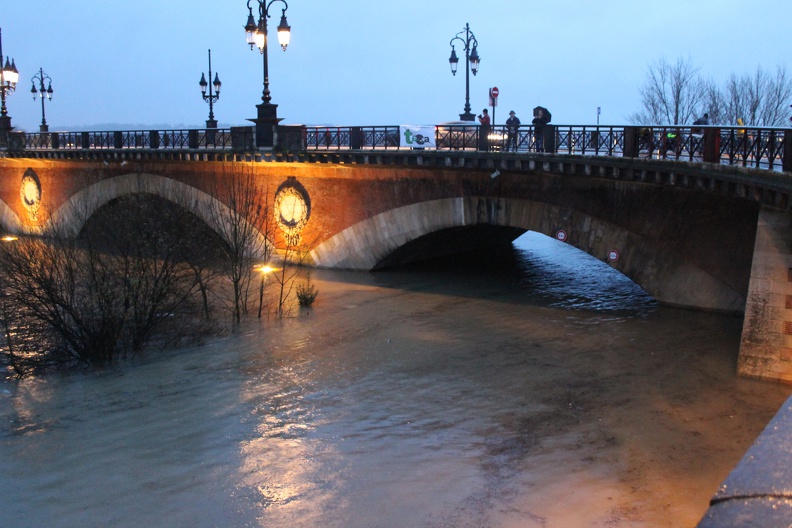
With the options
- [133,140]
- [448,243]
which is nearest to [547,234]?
[448,243]

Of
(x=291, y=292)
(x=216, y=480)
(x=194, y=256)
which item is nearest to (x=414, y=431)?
(x=216, y=480)

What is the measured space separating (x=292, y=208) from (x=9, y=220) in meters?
19.5

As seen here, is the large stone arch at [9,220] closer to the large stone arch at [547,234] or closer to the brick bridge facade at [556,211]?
the brick bridge facade at [556,211]

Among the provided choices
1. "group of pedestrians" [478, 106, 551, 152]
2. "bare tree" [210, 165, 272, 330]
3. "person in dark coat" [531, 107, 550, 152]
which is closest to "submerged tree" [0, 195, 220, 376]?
"bare tree" [210, 165, 272, 330]

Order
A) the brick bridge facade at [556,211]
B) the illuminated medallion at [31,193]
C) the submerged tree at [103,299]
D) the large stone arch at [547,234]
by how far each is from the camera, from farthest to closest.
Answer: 1. the illuminated medallion at [31,193]
2. the large stone arch at [547,234]
3. the submerged tree at [103,299]
4. the brick bridge facade at [556,211]

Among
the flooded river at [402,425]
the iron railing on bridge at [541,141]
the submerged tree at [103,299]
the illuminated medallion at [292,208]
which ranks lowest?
the flooded river at [402,425]

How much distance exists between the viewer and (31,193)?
35188 mm

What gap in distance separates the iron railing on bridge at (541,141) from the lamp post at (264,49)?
1.37 feet

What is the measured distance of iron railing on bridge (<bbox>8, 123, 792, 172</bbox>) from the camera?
13430 millimetres

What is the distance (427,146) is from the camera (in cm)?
2092

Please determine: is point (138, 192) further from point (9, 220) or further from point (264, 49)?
point (9, 220)

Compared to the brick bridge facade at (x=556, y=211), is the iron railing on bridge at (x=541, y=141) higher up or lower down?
higher up

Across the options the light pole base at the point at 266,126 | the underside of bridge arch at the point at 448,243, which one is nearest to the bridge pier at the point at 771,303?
the underside of bridge arch at the point at 448,243

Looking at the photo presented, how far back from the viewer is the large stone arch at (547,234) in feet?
57.6
